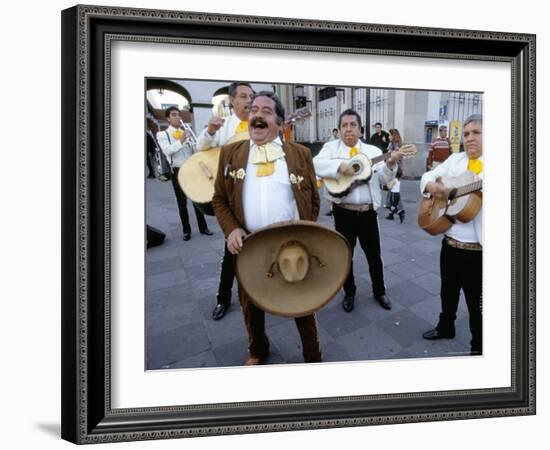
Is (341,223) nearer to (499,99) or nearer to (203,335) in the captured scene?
(203,335)

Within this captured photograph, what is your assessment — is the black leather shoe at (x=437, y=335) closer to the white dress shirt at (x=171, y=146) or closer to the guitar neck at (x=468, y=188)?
the guitar neck at (x=468, y=188)

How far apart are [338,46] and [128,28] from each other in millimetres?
955

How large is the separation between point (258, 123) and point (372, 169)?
24.1 inches

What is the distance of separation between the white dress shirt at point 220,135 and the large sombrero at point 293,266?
47 cm


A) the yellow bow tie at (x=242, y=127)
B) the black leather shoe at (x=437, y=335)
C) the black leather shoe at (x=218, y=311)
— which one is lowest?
the black leather shoe at (x=437, y=335)

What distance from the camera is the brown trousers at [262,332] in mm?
1680

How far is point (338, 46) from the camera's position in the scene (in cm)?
165

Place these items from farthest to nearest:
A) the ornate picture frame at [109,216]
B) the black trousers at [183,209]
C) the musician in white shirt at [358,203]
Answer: the musician in white shirt at [358,203] → the black trousers at [183,209] → the ornate picture frame at [109,216]

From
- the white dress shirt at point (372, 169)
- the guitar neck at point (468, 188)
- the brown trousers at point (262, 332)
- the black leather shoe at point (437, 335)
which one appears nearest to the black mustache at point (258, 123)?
the white dress shirt at point (372, 169)

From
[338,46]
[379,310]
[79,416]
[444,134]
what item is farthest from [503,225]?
[79,416]

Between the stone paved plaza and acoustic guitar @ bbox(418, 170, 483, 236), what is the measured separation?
0.26ft

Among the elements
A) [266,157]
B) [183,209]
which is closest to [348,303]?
[266,157]

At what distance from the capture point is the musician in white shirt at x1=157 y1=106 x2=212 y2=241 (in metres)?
1.58

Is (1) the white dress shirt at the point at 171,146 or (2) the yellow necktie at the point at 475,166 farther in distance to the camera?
(2) the yellow necktie at the point at 475,166
